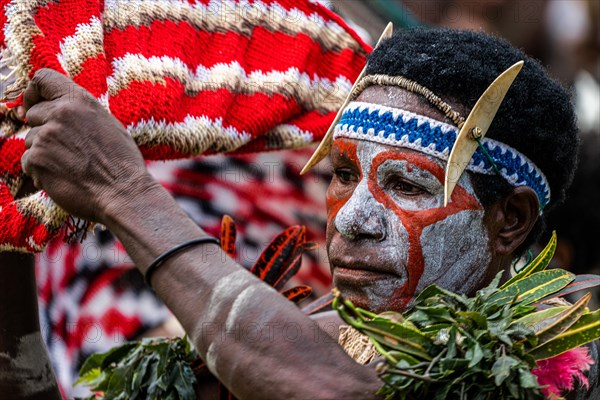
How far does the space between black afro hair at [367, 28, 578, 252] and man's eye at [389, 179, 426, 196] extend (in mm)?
165

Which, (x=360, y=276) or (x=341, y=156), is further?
(x=341, y=156)

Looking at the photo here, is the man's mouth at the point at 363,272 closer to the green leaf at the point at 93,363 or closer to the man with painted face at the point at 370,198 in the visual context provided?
the man with painted face at the point at 370,198

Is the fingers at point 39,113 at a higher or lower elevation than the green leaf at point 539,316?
lower

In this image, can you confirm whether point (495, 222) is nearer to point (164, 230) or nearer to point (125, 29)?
point (164, 230)

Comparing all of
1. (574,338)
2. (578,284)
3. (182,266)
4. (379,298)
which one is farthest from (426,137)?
(182,266)

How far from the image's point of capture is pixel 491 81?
104 inches

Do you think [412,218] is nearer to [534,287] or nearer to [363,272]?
[363,272]

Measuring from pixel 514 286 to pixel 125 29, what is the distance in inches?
49.3

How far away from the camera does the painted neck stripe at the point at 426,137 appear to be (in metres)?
2.59

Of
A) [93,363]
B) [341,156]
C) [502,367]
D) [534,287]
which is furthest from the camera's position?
[93,363]

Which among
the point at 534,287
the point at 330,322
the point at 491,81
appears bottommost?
the point at 330,322

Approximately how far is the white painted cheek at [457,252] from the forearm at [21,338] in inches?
42.9

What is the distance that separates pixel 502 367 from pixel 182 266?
0.73 meters

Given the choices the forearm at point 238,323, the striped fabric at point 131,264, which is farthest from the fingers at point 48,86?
the striped fabric at point 131,264
